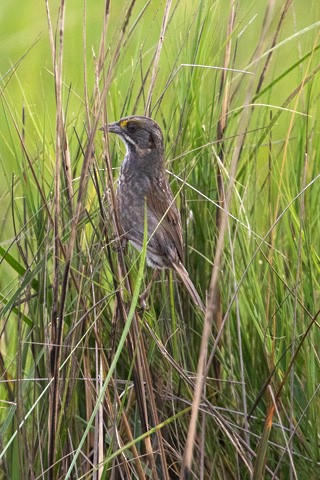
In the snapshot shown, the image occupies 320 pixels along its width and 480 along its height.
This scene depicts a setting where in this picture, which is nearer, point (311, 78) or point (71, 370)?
point (71, 370)

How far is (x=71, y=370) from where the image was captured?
9.81 feet

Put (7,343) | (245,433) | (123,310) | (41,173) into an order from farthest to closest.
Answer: (7,343) < (41,173) < (245,433) < (123,310)

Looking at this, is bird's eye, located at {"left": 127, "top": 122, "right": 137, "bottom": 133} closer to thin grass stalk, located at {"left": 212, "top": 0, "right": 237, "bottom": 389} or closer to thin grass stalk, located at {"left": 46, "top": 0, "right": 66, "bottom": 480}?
thin grass stalk, located at {"left": 212, "top": 0, "right": 237, "bottom": 389}

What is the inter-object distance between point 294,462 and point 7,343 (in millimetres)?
1228

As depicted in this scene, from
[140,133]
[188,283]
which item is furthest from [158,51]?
[188,283]

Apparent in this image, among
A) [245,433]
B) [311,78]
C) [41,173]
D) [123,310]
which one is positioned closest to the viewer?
[123,310]

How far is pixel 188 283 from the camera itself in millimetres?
3211

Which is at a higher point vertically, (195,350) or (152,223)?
(152,223)

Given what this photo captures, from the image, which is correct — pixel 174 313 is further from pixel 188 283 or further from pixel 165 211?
pixel 165 211

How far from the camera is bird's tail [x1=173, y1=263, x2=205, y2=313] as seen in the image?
309 centimetres

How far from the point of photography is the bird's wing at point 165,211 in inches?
133

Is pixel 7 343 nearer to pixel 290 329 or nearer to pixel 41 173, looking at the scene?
pixel 41 173

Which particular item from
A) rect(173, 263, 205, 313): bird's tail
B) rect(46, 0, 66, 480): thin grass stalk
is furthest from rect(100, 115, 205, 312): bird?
rect(46, 0, 66, 480): thin grass stalk

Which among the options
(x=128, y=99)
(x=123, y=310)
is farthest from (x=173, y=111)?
(x=123, y=310)
